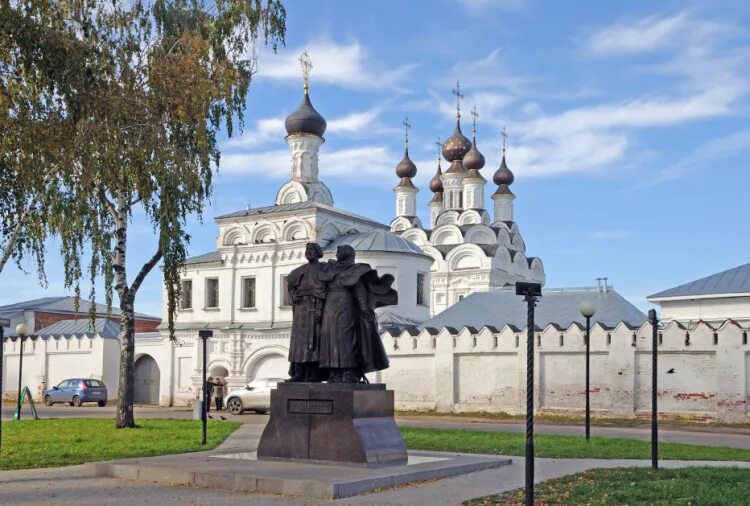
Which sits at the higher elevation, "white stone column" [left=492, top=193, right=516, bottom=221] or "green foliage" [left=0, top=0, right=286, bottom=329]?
"white stone column" [left=492, top=193, right=516, bottom=221]

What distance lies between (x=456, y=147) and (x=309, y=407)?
4944cm

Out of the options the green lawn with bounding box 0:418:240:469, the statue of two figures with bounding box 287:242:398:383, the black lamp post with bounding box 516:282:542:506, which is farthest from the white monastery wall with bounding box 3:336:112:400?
the black lamp post with bounding box 516:282:542:506

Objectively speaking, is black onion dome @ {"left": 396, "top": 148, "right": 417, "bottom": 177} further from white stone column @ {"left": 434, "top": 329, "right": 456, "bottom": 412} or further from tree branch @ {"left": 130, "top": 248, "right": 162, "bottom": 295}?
tree branch @ {"left": 130, "top": 248, "right": 162, "bottom": 295}

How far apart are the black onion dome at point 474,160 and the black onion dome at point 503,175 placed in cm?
261

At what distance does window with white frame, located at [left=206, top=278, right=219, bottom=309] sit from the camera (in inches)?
1569

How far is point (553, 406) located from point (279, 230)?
15.7 m

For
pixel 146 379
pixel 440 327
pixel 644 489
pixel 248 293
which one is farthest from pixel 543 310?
pixel 644 489

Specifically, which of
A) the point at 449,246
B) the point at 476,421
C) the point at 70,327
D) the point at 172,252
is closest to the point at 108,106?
the point at 172,252

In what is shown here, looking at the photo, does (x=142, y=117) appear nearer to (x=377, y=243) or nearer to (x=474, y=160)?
(x=377, y=243)

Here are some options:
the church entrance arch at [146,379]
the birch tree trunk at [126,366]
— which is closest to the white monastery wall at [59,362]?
the church entrance arch at [146,379]

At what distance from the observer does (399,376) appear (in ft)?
104

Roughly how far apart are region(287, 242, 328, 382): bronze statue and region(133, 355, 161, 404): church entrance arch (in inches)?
1177

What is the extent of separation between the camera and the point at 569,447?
15578mm

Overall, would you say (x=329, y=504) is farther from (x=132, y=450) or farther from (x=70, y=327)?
(x=70, y=327)
